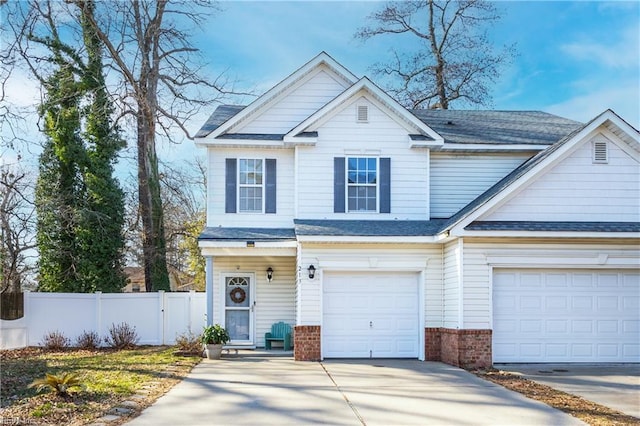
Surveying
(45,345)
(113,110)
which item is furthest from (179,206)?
(45,345)

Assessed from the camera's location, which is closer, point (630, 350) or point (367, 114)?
point (630, 350)

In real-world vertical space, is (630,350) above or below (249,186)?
below

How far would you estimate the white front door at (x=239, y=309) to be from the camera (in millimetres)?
18038

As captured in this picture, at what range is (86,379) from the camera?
1159 centimetres

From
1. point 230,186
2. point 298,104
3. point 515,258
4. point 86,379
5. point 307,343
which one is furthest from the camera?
point 298,104

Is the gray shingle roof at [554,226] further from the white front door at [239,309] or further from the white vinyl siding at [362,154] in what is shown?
the white front door at [239,309]

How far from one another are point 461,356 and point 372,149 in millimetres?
6091

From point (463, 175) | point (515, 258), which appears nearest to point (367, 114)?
point (463, 175)

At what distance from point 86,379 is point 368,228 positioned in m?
7.64

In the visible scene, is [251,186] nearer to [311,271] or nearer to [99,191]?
[311,271]

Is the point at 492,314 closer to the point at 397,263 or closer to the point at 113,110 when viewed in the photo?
the point at 397,263

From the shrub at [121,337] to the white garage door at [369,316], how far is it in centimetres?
712

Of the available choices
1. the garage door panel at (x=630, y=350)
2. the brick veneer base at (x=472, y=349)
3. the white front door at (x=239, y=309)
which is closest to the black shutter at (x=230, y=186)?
the white front door at (x=239, y=309)

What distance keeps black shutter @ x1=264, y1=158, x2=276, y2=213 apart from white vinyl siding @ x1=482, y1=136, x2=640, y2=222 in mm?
6063
